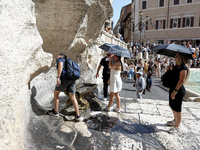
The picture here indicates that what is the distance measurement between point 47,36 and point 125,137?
285cm

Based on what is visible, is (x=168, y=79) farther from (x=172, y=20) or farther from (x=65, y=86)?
(x=172, y=20)

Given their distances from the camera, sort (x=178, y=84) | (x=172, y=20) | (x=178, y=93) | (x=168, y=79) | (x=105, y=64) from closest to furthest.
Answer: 1. (x=178, y=84)
2. (x=178, y=93)
3. (x=168, y=79)
4. (x=105, y=64)
5. (x=172, y=20)

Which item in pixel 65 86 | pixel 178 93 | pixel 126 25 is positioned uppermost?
pixel 126 25

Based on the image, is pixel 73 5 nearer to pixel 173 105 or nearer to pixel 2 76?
pixel 2 76

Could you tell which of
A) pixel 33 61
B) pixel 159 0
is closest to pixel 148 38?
pixel 159 0

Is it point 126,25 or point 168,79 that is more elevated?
point 126,25

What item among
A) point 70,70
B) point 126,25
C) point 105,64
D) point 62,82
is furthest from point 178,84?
point 126,25

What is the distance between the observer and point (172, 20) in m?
34.4

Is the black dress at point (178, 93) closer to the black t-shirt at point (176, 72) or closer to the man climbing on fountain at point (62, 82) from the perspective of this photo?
the black t-shirt at point (176, 72)

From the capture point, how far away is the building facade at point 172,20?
107 ft

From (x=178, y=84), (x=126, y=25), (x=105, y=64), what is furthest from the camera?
(x=126, y=25)

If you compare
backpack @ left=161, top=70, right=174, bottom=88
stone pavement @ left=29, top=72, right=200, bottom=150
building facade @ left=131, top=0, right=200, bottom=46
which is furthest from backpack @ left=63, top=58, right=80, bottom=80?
building facade @ left=131, top=0, right=200, bottom=46

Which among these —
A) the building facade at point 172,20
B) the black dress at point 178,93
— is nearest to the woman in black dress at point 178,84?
the black dress at point 178,93

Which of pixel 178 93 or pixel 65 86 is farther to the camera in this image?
pixel 65 86
